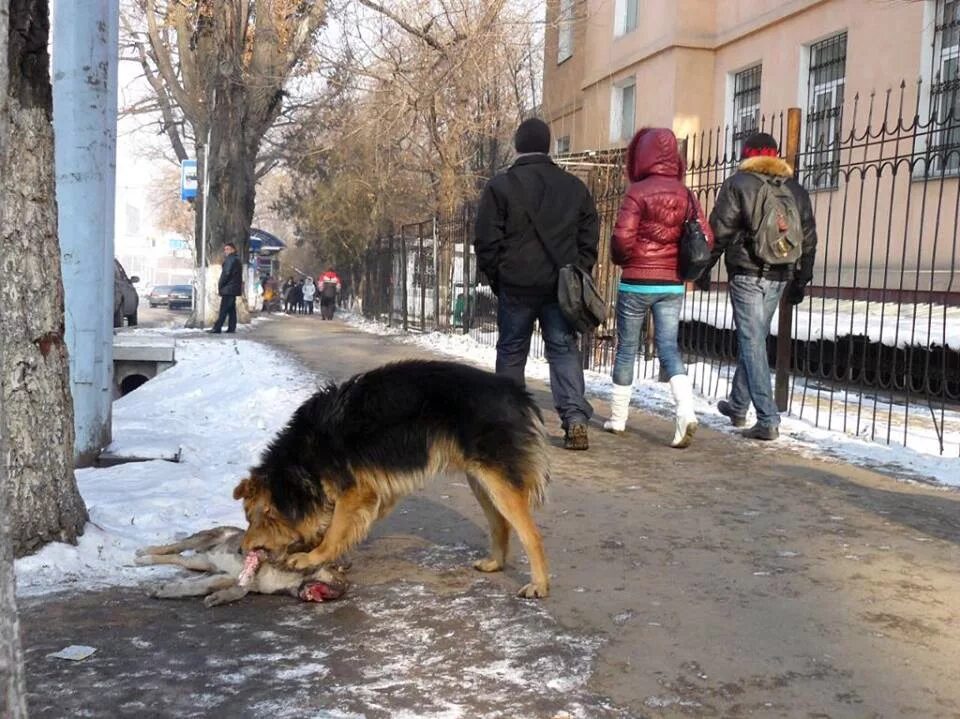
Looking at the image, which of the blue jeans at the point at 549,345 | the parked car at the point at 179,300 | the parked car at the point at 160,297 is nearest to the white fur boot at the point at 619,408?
the blue jeans at the point at 549,345

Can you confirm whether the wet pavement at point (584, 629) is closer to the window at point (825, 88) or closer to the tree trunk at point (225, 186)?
the window at point (825, 88)

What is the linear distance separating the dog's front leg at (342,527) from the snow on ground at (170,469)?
0.74m

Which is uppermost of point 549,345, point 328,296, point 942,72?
point 942,72

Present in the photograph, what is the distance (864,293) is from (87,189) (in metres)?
10.3

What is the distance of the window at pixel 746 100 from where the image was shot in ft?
56.1

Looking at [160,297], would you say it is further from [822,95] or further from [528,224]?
[528,224]

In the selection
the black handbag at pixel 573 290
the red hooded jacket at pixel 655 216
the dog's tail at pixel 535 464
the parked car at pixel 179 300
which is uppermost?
the red hooded jacket at pixel 655 216

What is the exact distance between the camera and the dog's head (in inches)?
157

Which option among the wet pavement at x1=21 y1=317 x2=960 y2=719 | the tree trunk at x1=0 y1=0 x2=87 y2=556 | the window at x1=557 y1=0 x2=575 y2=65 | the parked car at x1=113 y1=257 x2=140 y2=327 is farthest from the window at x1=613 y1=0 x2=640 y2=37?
the tree trunk at x1=0 y1=0 x2=87 y2=556

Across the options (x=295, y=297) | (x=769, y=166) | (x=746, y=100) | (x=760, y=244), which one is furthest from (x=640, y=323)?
(x=295, y=297)

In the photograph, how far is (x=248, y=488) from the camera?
13.4 ft

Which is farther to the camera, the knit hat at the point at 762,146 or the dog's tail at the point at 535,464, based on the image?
the knit hat at the point at 762,146

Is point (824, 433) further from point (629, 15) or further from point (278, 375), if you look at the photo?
point (629, 15)

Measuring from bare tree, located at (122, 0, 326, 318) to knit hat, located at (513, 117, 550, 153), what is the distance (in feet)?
53.9
